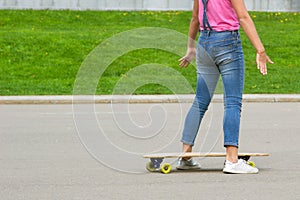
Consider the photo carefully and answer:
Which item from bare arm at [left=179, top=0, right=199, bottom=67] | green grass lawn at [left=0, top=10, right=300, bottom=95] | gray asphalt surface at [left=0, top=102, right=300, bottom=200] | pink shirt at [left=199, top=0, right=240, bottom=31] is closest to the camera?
gray asphalt surface at [left=0, top=102, right=300, bottom=200]

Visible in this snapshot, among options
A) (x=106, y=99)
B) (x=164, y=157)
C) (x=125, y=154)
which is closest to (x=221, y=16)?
(x=164, y=157)

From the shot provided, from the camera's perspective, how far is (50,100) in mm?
15242

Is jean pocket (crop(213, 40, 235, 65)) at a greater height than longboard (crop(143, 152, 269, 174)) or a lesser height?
greater

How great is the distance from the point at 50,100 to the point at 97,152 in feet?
20.2

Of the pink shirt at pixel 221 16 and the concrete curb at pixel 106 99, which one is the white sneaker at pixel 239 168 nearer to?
the pink shirt at pixel 221 16

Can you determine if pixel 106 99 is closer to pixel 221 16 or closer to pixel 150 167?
pixel 150 167

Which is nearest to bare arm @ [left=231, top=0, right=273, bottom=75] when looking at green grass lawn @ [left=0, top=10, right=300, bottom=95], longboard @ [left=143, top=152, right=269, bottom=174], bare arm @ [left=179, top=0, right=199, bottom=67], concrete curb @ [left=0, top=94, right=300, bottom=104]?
bare arm @ [left=179, top=0, right=199, bottom=67]

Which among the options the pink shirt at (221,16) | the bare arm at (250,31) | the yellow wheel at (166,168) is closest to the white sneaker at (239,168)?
the yellow wheel at (166,168)

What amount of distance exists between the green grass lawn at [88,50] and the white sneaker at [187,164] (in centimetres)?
811

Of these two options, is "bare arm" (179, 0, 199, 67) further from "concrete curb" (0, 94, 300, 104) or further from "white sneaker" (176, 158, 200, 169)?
"concrete curb" (0, 94, 300, 104)

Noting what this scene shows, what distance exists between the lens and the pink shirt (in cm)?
776

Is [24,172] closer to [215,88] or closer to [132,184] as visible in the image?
[132,184]

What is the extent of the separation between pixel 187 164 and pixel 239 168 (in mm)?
494

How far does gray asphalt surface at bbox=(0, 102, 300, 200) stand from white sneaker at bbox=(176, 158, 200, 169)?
0.08m
